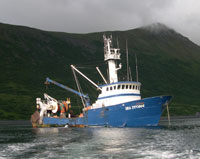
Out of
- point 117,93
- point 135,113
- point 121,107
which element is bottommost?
point 135,113

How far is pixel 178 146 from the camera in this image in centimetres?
3581

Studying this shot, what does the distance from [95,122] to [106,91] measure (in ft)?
23.1

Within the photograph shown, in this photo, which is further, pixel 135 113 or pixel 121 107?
pixel 121 107

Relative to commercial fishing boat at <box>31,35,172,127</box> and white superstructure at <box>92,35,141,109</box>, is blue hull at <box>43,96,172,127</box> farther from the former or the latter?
Result: white superstructure at <box>92,35,141,109</box>

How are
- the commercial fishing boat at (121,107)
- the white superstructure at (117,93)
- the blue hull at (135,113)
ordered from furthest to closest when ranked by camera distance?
the white superstructure at (117,93)
the commercial fishing boat at (121,107)
the blue hull at (135,113)

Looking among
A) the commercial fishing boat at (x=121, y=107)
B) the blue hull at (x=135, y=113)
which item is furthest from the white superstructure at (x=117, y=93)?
→ the blue hull at (x=135, y=113)

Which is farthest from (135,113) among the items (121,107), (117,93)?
(117,93)

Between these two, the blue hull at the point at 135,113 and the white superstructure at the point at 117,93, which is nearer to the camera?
the blue hull at the point at 135,113

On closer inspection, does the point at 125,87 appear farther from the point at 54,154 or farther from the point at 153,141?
the point at 54,154

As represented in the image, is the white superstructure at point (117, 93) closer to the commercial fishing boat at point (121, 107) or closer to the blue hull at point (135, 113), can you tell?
the commercial fishing boat at point (121, 107)

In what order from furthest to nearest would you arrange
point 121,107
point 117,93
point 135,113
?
1. point 117,93
2. point 121,107
3. point 135,113

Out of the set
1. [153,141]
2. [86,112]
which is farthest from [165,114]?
[153,141]

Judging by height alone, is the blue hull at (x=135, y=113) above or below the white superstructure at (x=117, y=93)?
below

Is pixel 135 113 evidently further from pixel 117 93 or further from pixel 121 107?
pixel 117 93
